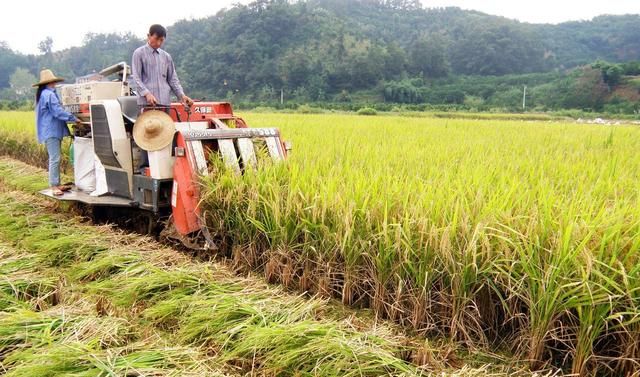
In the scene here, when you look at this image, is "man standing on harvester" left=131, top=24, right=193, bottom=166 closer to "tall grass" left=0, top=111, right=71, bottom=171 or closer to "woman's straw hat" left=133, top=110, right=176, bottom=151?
"woman's straw hat" left=133, top=110, right=176, bottom=151

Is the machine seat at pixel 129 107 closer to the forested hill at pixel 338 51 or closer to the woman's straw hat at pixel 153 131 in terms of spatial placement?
the woman's straw hat at pixel 153 131

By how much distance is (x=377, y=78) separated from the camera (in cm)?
4784

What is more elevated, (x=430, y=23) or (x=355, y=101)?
(x=430, y=23)

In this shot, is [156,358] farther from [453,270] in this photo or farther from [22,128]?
[22,128]

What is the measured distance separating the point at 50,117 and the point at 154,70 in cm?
177

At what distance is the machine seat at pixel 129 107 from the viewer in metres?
4.01

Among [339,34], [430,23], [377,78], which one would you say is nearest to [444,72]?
[377,78]

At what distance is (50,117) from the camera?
5.23m

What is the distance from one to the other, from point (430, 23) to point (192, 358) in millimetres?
83313

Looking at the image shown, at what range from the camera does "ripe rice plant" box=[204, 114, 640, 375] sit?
2105mm

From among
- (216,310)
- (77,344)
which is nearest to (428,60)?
(216,310)

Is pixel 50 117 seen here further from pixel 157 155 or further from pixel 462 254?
pixel 462 254

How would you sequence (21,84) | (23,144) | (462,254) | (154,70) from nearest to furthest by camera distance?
(462,254), (154,70), (23,144), (21,84)

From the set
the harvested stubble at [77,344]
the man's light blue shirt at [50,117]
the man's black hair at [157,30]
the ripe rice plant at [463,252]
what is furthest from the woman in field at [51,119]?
the harvested stubble at [77,344]
